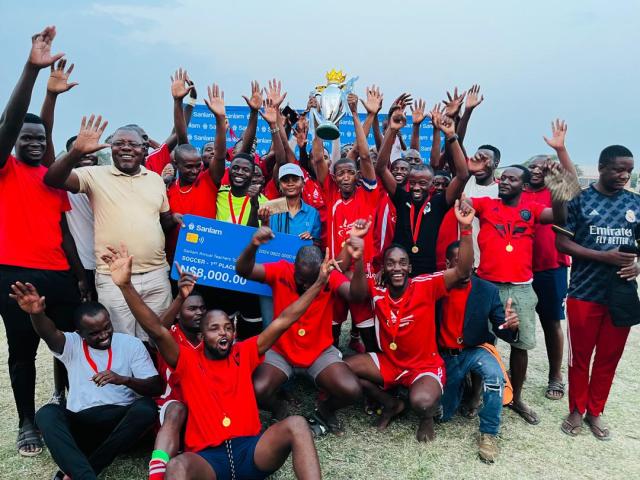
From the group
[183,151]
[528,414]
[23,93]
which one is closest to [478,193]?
[528,414]

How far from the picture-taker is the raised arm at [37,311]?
3.60 meters

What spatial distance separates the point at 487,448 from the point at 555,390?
1.82 meters

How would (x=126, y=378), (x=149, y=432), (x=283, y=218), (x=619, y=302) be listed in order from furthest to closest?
(x=283, y=218)
(x=619, y=302)
(x=149, y=432)
(x=126, y=378)

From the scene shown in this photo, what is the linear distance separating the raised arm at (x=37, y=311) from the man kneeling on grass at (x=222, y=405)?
62 centimetres

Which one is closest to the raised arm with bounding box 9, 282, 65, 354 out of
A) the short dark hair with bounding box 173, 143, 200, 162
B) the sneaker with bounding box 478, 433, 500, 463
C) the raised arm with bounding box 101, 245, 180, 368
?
the raised arm with bounding box 101, 245, 180, 368

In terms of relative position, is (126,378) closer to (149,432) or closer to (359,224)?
(149,432)

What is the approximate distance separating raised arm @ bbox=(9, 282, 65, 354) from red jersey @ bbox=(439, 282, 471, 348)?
3.53 metres

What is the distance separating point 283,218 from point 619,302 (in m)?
3.44

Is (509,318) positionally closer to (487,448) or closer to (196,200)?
(487,448)

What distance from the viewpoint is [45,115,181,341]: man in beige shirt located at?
14.7ft

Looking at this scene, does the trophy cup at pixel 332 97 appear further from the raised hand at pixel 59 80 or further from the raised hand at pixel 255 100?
the raised hand at pixel 59 80

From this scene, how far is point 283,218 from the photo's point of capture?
5387 mm

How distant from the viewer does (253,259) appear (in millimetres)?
4555

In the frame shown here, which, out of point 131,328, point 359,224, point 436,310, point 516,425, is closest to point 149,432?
point 131,328
